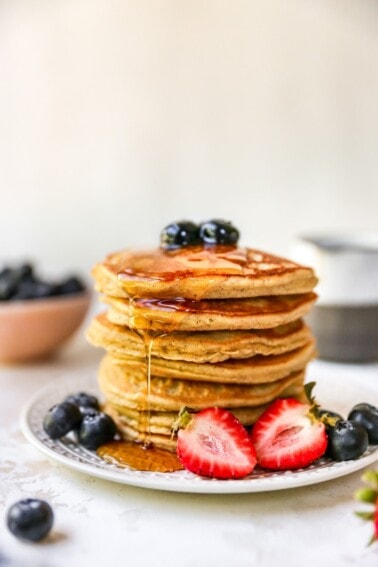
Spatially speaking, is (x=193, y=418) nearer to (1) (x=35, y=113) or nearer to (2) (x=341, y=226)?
(2) (x=341, y=226)

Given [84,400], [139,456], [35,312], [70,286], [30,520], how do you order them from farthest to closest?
[70,286], [35,312], [84,400], [139,456], [30,520]

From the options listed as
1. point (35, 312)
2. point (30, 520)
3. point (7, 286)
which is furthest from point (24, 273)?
point (30, 520)

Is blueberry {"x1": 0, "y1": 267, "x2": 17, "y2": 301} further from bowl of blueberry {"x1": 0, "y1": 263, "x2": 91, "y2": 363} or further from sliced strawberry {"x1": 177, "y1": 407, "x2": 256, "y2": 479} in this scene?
sliced strawberry {"x1": 177, "y1": 407, "x2": 256, "y2": 479}

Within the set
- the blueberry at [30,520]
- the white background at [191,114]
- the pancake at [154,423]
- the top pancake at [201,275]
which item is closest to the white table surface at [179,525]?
the blueberry at [30,520]

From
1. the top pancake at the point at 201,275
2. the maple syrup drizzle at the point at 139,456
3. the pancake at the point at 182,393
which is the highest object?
the top pancake at the point at 201,275

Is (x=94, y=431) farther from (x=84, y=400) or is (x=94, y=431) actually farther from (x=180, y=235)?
(x=180, y=235)

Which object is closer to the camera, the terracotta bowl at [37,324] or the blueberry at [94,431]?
the blueberry at [94,431]

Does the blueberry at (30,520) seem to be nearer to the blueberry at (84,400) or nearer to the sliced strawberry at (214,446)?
the sliced strawberry at (214,446)

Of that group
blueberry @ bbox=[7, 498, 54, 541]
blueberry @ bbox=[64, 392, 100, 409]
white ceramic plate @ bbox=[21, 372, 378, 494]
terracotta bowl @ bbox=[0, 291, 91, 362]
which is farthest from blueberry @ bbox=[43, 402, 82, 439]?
terracotta bowl @ bbox=[0, 291, 91, 362]
